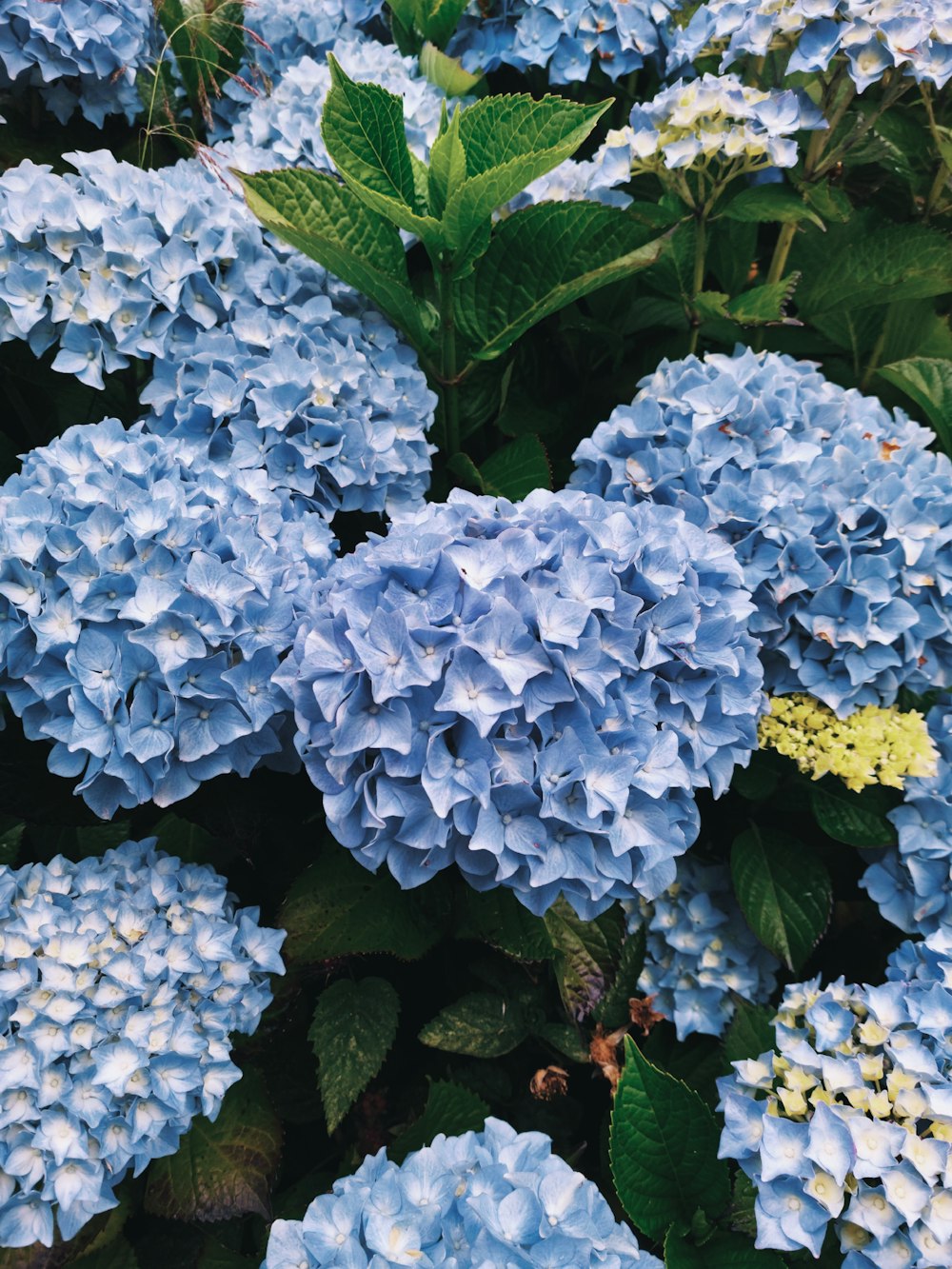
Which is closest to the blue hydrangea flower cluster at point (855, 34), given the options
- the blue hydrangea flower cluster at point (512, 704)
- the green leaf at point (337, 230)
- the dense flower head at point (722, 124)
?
the dense flower head at point (722, 124)

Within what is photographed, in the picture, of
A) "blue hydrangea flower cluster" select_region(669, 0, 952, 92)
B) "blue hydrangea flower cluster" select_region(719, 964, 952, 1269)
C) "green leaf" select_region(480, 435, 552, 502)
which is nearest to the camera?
"blue hydrangea flower cluster" select_region(719, 964, 952, 1269)

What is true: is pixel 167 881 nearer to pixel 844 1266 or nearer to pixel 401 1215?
pixel 401 1215

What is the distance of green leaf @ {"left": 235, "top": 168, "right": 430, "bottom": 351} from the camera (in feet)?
4.33

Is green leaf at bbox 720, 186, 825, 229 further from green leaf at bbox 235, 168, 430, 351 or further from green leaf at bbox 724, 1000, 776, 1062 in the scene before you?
green leaf at bbox 724, 1000, 776, 1062

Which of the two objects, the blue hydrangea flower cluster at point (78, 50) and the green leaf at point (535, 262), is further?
the blue hydrangea flower cluster at point (78, 50)

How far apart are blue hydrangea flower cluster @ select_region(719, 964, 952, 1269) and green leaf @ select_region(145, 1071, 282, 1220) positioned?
51 centimetres

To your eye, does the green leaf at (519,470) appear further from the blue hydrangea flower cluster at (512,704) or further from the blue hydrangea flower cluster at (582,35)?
the blue hydrangea flower cluster at (582,35)

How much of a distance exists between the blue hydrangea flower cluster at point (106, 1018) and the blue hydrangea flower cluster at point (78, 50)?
1179 millimetres

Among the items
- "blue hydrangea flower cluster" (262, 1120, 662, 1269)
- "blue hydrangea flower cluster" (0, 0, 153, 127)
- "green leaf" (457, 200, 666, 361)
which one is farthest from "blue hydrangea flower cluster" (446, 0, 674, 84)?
"blue hydrangea flower cluster" (262, 1120, 662, 1269)

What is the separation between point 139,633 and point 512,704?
375 mm

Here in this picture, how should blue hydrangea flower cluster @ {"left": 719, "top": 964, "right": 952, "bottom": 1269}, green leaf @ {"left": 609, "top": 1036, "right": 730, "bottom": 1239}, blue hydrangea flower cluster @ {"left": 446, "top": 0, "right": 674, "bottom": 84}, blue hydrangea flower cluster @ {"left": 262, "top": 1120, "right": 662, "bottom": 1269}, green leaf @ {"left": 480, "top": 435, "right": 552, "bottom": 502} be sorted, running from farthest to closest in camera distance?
blue hydrangea flower cluster @ {"left": 446, "top": 0, "right": 674, "bottom": 84}, green leaf @ {"left": 480, "top": 435, "right": 552, "bottom": 502}, green leaf @ {"left": 609, "top": 1036, "right": 730, "bottom": 1239}, blue hydrangea flower cluster @ {"left": 719, "top": 964, "right": 952, "bottom": 1269}, blue hydrangea flower cluster @ {"left": 262, "top": 1120, "right": 662, "bottom": 1269}

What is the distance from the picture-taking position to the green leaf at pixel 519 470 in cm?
144

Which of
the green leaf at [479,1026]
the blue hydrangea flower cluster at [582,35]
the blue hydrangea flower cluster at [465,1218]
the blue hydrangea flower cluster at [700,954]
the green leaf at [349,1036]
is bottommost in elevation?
the blue hydrangea flower cluster at [700,954]

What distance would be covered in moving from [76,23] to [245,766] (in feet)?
3.91
